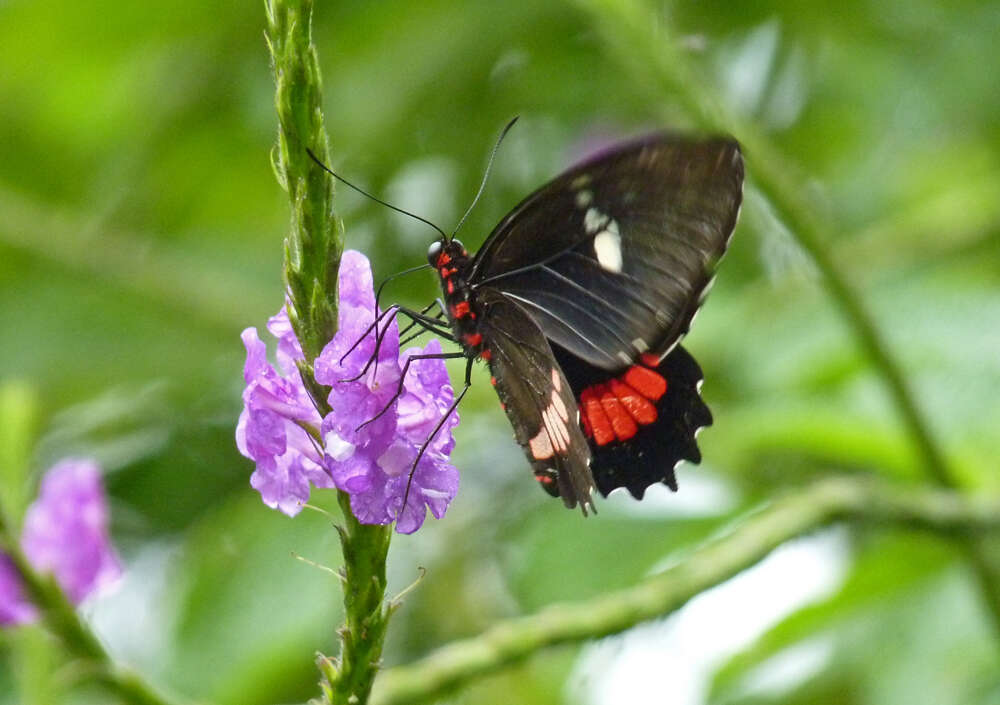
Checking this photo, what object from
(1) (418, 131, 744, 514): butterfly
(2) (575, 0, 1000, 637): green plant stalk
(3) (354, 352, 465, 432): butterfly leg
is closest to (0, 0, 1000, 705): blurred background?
(2) (575, 0, 1000, 637): green plant stalk

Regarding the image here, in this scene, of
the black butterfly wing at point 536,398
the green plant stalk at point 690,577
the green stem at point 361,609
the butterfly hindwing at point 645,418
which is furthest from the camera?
the butterfly hindwing at point 645,418

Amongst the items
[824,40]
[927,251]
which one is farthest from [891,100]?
[927,251]

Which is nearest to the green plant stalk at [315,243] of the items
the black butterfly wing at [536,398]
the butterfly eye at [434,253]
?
the black butterfly wing at [536,398]

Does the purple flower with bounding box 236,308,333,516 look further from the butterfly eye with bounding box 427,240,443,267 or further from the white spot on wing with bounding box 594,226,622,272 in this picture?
the white spot on wing with bounding box 594,226,622,272

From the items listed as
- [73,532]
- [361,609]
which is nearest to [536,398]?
[361,609]

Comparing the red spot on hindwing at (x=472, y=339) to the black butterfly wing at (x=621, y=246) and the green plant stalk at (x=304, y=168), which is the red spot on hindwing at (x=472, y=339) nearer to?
the black butterfly wing at (x=621, y=246)

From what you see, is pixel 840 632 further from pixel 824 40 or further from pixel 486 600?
pixel 824 40
